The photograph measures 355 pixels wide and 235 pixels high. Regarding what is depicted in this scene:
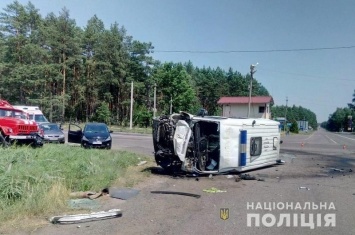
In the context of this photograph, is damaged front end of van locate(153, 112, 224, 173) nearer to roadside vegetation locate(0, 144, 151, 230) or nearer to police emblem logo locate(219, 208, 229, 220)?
roadside vegetation locate(0, 144, 151, 230)

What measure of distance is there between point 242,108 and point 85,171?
200 ft

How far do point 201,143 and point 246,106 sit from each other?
58179mm

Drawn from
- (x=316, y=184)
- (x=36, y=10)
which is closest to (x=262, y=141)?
(x=316, y=184)

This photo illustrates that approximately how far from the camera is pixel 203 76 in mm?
100562

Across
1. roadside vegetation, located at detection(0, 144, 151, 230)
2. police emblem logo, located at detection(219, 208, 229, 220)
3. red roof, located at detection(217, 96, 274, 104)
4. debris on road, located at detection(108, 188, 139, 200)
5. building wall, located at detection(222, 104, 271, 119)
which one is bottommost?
debris on road, located at detection(108, 188, 139, 200)

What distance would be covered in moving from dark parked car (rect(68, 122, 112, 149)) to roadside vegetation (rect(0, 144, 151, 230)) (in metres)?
5.30

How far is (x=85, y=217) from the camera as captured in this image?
245 inches

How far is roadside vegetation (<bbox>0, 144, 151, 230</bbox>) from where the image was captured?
21.0ft

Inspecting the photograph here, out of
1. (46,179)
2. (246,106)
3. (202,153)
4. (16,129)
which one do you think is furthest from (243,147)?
(246,106)

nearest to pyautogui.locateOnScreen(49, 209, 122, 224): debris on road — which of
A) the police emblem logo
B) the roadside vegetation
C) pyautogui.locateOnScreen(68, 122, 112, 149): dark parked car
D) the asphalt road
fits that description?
the asphalt road

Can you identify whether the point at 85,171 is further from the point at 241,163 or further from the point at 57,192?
the point at 241,163

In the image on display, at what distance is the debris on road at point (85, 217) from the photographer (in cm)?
601

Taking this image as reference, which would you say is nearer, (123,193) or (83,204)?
(83,204)

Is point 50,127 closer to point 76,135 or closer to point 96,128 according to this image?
point 76,135
